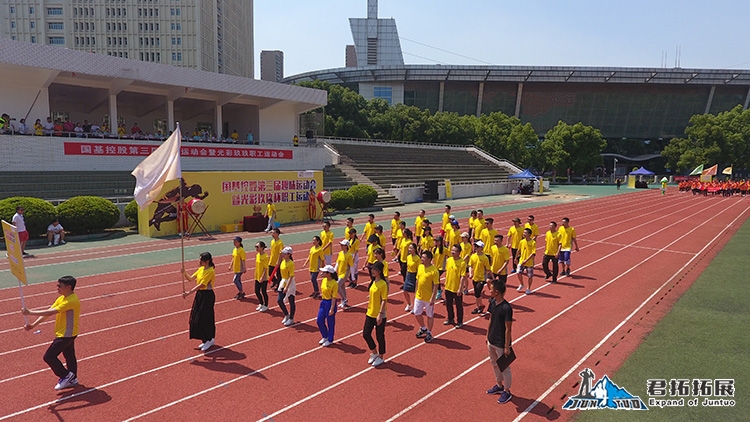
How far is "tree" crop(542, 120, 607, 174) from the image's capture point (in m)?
58.1

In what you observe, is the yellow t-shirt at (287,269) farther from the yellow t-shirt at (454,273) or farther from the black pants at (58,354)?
the black pants at (58,354)

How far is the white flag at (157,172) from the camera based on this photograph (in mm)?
9000

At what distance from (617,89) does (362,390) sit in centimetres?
8901

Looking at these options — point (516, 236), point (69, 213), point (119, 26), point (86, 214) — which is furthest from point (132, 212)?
point (119, 26)

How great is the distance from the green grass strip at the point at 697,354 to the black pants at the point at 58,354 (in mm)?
6573

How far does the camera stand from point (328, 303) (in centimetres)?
748

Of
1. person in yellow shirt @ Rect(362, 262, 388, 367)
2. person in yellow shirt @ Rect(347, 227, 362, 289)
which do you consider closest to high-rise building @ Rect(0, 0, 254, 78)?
person in yellow shirt @ Rect(347, 227, 362, 289)

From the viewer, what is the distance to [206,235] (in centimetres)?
1914

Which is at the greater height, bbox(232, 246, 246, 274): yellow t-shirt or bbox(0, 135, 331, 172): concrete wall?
bbox(0, 135, 331, 172): concrete wall

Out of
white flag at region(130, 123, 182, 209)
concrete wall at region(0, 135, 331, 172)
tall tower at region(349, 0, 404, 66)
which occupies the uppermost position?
tall tower at region(349, 0, 404, 66)

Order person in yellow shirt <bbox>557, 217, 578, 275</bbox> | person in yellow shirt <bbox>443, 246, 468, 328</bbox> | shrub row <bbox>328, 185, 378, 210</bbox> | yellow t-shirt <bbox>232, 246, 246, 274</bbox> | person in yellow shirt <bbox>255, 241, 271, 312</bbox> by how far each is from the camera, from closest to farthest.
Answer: person in yellow shirt <bbox>443, 246, 468, 328</bbox>, person in yellow shirt <bbox>255, 241, 271, 312</bbox>, yellow t-shirt <bbox>232, 246, 246, 274</bbox>, person in yellow shirt <bbox>557, 217, 578, 275</bbox>, shrub row <bbox>328, 185, 378, 210</bbox>

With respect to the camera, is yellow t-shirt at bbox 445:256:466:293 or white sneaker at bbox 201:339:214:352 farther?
yellow t-shirt at bbox 445:256:466:293

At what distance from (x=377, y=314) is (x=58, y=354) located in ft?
13.9

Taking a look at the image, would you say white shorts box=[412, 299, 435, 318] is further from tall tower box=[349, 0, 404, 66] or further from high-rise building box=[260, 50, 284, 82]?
high-rise building box=[260, 50, 284, 82]
